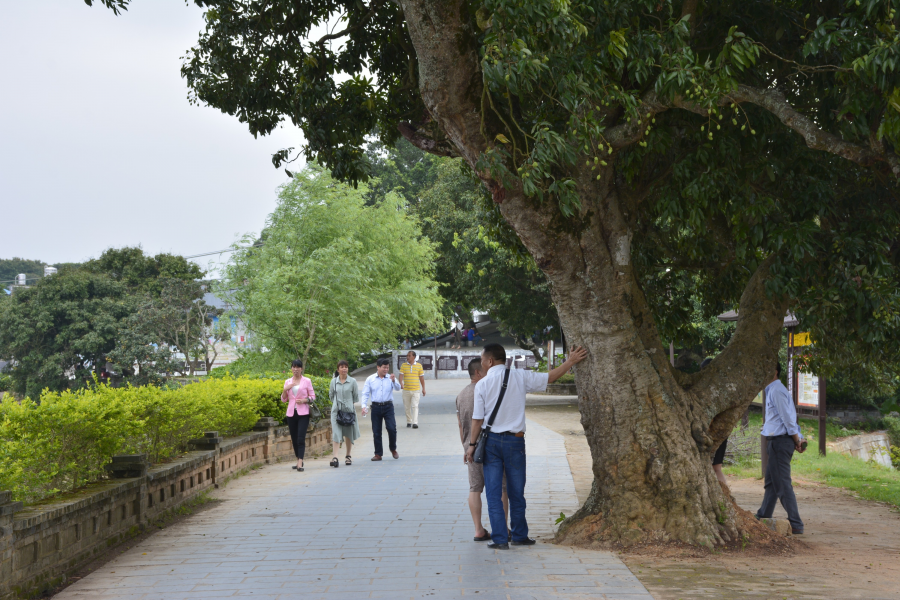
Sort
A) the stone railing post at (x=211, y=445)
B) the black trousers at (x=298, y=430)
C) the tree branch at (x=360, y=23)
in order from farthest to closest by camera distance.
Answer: the black trousers at (x=298, y=430)
the stone railing post at (x=211, y=445)
the tree branch at (x=360, y=23)

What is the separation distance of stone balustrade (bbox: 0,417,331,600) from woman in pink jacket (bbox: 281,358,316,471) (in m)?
1.33

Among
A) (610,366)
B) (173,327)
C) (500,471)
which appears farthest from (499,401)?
(173,327)

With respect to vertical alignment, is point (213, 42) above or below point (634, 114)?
above

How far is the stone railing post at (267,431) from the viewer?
13.7 meters

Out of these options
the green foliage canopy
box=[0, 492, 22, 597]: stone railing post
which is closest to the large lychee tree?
box=[0, 492, 22, 597]: stone railing post

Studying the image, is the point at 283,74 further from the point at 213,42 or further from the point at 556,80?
the point at 556,80

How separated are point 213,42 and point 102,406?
526cm

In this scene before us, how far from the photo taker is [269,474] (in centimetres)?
1243

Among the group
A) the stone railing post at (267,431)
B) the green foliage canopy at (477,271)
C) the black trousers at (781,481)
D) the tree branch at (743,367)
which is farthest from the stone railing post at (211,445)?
the green foliage canopy at (477,271)

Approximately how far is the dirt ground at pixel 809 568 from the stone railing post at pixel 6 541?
14.7 ft

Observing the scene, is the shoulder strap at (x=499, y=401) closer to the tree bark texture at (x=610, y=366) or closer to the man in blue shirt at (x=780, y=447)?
the tree bark texture at (x=610, y=366)

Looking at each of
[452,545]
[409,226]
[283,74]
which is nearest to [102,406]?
[452,545]

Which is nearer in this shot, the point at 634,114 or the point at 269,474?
the point at 634,114

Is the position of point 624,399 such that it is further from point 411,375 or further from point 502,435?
point 411,375
